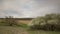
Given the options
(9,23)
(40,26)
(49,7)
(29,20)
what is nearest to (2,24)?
(9,23)

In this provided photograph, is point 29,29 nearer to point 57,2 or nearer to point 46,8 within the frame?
point 46,8

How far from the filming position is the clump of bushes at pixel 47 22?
98.2 inches

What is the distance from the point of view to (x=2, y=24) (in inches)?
101

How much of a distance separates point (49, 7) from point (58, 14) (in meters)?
0.17

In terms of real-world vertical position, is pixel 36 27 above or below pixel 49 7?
below

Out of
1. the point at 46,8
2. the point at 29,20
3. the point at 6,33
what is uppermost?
the point at 46,8

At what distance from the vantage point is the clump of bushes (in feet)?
8.18

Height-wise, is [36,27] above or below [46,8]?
below

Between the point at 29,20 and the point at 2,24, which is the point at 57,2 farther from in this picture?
the point at 2,24

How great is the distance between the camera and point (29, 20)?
2.51m

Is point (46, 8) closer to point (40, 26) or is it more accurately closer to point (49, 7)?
point (49, 7)

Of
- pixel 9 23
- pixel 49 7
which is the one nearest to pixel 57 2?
pixel 49 7

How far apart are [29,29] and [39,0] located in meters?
0.46

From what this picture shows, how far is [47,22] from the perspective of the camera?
2.53 m
